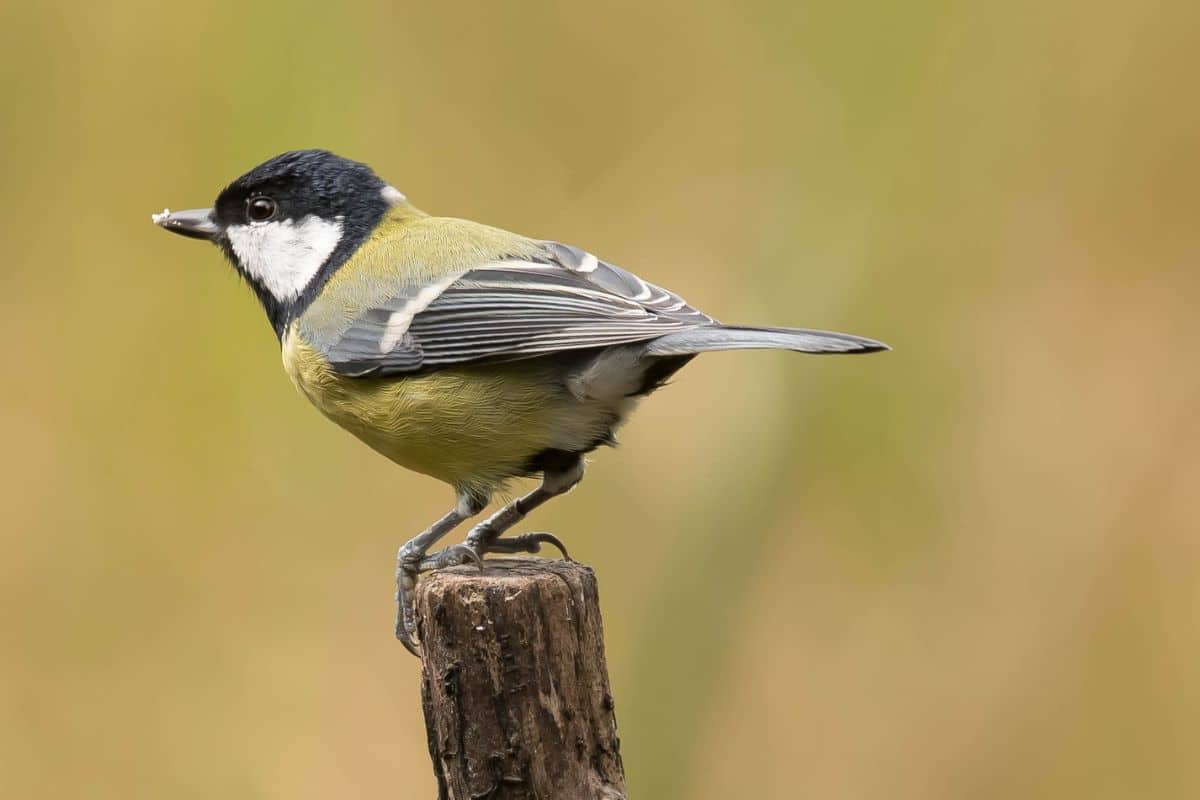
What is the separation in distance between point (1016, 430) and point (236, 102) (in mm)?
2222

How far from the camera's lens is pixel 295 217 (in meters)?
2.86

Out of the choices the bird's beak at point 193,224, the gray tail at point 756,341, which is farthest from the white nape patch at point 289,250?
the gray tail at point 756,341

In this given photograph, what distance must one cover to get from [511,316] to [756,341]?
52 cm

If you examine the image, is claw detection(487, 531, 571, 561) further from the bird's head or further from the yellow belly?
the bird's head

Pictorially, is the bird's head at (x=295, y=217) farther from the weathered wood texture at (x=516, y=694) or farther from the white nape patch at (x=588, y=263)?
the weathered wood texture at (x=516, y=694)

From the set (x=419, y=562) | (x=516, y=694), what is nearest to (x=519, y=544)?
(x=419, y=562)

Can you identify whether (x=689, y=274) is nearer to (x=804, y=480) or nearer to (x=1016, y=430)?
(x=804, y=480)

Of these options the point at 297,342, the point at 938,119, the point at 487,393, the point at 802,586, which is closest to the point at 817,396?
the point at 802,586

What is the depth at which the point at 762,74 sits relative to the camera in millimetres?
3414

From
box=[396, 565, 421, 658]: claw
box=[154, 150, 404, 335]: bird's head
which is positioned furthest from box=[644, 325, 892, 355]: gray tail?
box=[154, 150, 404, 335]: bird's head

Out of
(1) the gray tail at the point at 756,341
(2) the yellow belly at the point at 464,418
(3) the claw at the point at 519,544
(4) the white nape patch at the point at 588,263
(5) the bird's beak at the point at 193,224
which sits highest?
(5) the bird's beak at the point at 193,224

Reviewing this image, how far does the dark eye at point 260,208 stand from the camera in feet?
9.42

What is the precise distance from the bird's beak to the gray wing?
2.05ft

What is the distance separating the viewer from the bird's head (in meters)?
2.81
